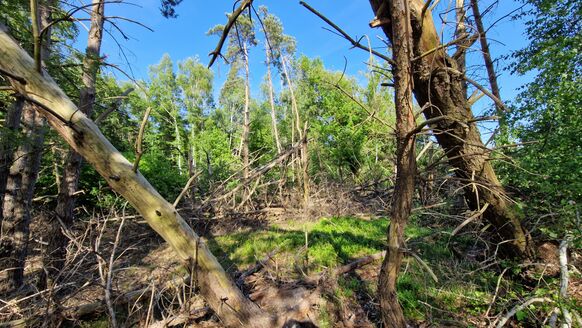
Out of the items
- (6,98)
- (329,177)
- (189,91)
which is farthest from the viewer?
(189,91)

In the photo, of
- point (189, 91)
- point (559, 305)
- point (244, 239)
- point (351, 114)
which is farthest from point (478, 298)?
point (189, 91)

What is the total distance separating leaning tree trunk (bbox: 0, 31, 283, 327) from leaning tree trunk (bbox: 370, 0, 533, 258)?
2.03m

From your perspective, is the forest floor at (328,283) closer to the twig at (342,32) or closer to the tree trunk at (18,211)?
the tree trunk at (18,211)

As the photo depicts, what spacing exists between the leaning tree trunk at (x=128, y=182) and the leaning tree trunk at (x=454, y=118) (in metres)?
2.03

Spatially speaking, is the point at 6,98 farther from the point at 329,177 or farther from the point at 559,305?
the point at 329,177

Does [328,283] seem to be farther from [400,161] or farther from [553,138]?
[553,138]

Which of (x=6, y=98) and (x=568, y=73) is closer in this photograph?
(x=568, y=73)

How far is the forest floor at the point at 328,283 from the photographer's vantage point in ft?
8.74

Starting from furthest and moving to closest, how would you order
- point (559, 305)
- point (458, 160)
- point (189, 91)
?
point (189, 91) < point (458, 160) < point (559, 305)

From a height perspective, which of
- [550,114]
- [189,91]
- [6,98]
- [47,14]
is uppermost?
[189,91]

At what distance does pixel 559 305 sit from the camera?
2.08 m

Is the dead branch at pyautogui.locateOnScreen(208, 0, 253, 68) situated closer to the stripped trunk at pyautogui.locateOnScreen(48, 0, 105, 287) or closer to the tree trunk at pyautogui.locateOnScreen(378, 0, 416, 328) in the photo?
the tree trunk at pyautogui.locateOnScreen(378, 0, 416, 328)

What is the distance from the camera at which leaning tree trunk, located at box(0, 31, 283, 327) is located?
1980 millimetres

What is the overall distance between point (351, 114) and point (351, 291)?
40.5 feet
